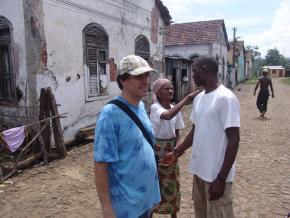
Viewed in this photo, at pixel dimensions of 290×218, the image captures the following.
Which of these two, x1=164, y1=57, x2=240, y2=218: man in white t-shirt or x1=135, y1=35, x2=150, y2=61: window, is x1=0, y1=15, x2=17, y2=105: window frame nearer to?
x1=135, y1=35, x2=150, y2=61: window

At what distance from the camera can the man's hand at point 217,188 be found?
7.62 feet

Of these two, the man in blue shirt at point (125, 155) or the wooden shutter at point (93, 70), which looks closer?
the man in blue shirt at point (125, 155)

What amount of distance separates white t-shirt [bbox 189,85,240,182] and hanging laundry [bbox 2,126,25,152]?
426 centimetres

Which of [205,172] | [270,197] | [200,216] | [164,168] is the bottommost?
[270,197]

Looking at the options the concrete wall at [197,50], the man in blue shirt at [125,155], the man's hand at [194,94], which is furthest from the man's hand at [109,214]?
the concrete wall at [197,50]

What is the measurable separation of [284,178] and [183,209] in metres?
2.27

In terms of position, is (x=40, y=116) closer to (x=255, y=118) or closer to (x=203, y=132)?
(x=203, y=132)

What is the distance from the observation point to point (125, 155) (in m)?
1.90

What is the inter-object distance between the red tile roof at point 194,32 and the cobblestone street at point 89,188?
734 inches

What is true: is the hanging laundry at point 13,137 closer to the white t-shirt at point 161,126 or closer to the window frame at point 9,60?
the window frame at point 9,60

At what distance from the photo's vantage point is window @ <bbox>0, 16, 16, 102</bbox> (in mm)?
7118

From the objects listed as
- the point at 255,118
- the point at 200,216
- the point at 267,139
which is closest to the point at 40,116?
the point at 200,216

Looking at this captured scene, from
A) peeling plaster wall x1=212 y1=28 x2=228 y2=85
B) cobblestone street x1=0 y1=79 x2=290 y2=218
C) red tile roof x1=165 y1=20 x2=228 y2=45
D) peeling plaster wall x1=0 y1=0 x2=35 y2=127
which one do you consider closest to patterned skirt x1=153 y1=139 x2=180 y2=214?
cobblestone street x1=0 y1=79 x2=290 y2=218

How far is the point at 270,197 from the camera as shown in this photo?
446cm
